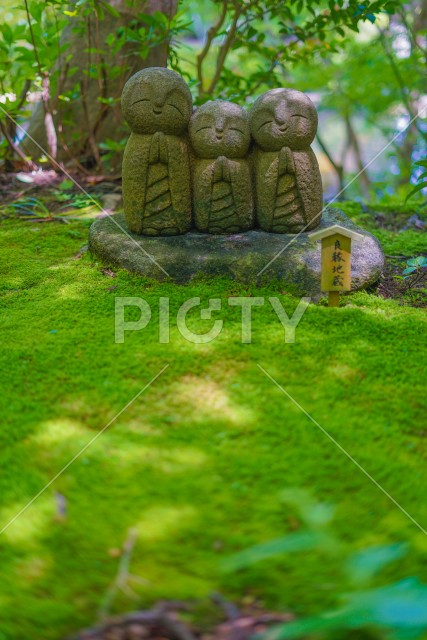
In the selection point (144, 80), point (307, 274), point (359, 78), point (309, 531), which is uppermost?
point (359, 78)

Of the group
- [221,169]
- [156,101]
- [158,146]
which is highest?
[156,101]

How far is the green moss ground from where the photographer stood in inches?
57.8

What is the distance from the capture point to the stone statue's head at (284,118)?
3.23 m

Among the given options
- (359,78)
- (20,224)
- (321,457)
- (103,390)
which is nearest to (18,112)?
(20,224)

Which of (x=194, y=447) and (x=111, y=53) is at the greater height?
(x=111, y=53)

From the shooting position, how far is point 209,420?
6.82ft

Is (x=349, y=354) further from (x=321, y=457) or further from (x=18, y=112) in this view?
(x=18, y=112)

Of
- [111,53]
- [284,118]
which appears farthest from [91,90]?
[284,118]

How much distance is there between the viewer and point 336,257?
2.83 m

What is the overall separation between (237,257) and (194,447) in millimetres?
1564

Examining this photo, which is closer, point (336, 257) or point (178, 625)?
Result: point (178, 625)

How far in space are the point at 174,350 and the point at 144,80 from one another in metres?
1.76

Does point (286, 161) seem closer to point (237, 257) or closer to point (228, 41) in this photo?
point (237, 257)

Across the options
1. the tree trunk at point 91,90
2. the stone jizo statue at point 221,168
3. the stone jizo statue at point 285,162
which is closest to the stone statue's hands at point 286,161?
the stone jizo statue at point 285,162
